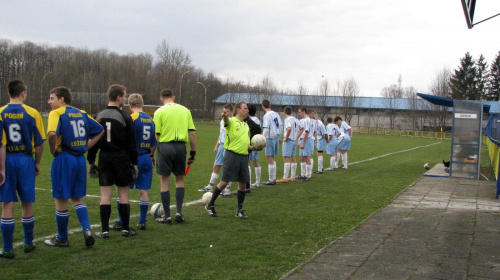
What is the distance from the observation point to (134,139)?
622 centimetres

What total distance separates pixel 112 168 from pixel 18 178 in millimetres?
1183

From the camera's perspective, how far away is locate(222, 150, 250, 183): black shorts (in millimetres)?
7715

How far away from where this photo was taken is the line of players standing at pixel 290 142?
424 inches

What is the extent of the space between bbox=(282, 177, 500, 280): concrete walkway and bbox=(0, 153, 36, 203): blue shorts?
3.26 meters

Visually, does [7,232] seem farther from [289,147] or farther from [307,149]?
[307,149]

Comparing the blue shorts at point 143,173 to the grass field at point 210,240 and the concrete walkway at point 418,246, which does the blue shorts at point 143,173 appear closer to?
the grass field at point 210,240

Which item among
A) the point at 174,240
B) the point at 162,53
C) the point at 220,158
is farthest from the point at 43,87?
the point at 174,240

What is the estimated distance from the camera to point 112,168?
6.05 metres

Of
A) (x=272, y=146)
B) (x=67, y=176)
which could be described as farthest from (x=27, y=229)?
(x=272, y=146)

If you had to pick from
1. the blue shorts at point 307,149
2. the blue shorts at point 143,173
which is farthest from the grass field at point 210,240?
the blue shorts at point 307,149

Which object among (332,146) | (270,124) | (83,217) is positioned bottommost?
(83,217)

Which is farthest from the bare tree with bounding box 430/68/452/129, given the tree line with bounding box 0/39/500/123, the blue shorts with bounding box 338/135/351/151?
the blue shorts with bounding box 338/135/351/151

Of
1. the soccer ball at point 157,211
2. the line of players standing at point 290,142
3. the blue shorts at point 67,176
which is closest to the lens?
the blue shorts at point 67,176

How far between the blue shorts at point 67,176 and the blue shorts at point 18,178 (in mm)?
262
